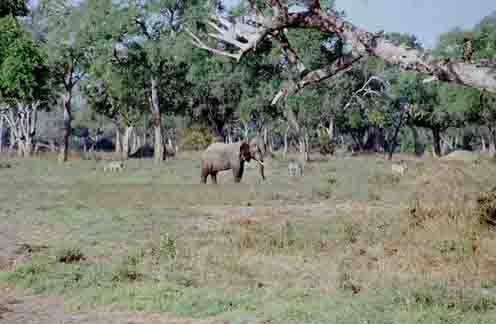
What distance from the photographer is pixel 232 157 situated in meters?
26.1

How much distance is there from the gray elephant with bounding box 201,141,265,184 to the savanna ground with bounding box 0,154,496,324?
7.25m

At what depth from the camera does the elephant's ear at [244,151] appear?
85.3 ft

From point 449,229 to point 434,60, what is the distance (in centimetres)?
361

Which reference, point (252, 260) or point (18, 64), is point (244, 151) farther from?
point (252, 260)

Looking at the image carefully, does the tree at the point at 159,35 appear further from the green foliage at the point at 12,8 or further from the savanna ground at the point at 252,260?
the savanna ground at the point at 252,260

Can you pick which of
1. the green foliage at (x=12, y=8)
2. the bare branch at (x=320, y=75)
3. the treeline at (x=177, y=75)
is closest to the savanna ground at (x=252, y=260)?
the bare branch at (x=320, y=75)

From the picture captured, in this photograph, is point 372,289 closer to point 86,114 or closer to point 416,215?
point 416,215

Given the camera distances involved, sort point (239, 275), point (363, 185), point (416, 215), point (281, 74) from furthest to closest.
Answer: point (281, 74), point (363, 185), point (416, 215), point (239, 275)

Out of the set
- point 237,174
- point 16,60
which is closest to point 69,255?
point 237,174

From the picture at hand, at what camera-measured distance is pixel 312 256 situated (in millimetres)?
10578

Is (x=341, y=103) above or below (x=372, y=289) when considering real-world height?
above

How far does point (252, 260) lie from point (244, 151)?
1593 cm

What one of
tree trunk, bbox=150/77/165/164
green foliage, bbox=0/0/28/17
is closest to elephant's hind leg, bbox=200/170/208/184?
tree trunk, bbox=150/77/165/164

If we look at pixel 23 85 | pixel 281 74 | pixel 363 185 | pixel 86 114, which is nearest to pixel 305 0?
pixel 363 185
